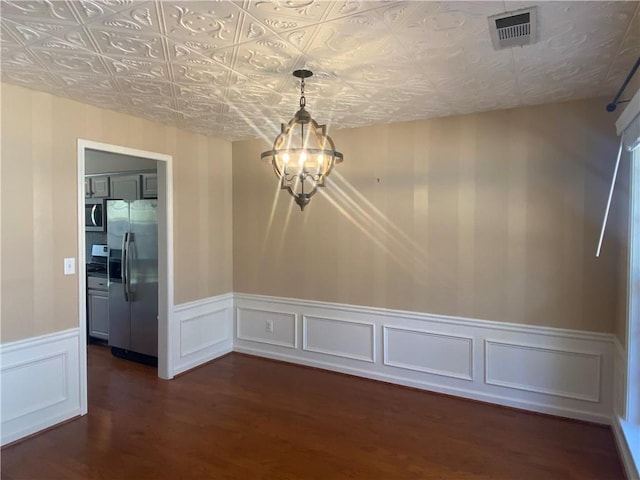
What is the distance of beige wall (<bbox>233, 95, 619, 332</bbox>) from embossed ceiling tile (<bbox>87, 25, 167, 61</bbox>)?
Result: 2209 mm

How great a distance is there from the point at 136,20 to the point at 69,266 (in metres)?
2.08

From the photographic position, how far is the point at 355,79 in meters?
2.67

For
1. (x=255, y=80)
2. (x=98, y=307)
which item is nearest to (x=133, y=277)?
(x=98, y=307)

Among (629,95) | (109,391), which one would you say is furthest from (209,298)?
(629,95)

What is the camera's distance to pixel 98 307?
5043mm

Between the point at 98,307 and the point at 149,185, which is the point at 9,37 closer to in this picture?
the point at 149,185

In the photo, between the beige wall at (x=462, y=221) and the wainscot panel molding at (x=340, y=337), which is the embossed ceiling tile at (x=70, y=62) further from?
the wainscot panel molding at (x=340, y=337)

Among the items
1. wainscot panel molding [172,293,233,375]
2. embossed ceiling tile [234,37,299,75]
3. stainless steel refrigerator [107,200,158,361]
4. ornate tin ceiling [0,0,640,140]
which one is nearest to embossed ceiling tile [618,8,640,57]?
ornate tin ceiling [0,0,640,140]

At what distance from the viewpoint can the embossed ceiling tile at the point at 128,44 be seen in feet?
6.63

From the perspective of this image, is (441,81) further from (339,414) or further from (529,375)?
(339,414)

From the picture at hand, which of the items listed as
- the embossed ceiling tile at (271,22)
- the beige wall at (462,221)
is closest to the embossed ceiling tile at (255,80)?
the embossed ceiling tile at (271,22)

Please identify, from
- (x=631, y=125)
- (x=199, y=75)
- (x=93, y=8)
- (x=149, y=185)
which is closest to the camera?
(x=93, y=8)

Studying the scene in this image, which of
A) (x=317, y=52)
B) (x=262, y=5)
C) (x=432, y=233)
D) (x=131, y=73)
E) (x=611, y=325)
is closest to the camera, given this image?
(x=262, y=5)

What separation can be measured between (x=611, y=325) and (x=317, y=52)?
2.89 m
